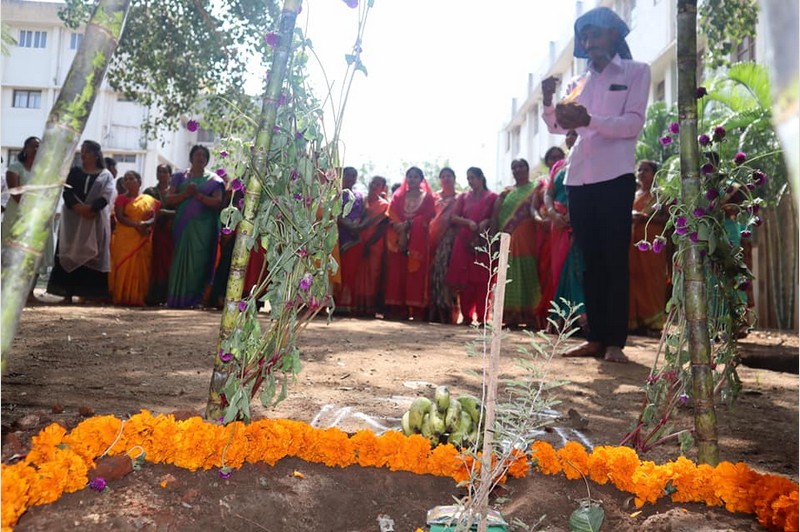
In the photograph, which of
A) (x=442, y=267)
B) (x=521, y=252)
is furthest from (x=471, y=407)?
(x=442, y=267)

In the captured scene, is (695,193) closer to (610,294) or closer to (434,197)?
(610,294)

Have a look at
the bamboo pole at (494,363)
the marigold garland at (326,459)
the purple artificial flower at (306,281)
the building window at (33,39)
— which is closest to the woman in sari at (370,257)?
the marigold garland at (326,459)

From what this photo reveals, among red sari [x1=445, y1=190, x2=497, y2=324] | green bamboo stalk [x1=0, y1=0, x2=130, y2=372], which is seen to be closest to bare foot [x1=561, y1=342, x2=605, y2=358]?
red sari [x1=445, y1=190, x2=497, y2=324]

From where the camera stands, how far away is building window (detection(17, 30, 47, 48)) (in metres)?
27.5

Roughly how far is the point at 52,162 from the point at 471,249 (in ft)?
22.6

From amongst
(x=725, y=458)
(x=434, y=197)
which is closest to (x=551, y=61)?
(x=434, y=197)

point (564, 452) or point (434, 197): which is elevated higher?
point (434, 197)

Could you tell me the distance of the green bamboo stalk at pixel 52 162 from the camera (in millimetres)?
1367

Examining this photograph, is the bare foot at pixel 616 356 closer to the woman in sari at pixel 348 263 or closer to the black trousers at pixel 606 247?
the black trousers at pixel 606 247

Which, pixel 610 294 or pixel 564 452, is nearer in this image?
pixel 564 452

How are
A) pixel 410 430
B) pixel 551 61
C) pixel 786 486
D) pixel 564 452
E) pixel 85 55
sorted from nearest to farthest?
pixel 85 55, pixel 786 486, pixel 564 452, pixel 410 430, pixel 551 61

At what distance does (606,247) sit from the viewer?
15.1 feet

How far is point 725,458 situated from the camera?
2.68 meters

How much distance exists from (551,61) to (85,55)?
24152 millimetres
